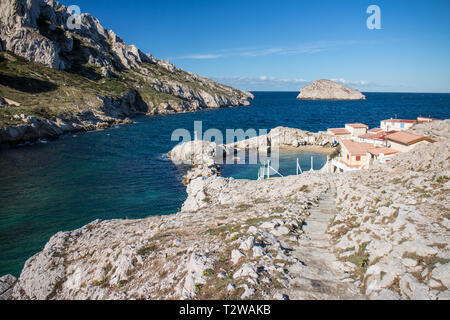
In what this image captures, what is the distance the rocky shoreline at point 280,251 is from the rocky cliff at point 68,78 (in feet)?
203

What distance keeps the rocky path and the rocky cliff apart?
69.4 metres

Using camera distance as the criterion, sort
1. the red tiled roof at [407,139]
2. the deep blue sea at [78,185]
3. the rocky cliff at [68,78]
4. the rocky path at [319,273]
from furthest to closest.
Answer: the rocky cliff at [68,78] → the red tiled roof at [407,139] → the deep blue sea at [78,185] → the rocky path at [319,273]

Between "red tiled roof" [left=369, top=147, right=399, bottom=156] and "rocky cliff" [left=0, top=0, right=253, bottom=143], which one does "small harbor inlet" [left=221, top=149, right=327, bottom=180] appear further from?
"rocky cliff" [left=0, top=0, right=253, bottom=143]

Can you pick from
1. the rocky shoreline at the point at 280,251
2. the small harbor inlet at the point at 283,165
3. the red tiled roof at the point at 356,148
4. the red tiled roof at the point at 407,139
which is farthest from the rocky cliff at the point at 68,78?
the red tiled roof at the point at 407,139

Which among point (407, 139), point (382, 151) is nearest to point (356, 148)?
point (382, 151)

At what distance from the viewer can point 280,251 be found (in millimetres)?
10062

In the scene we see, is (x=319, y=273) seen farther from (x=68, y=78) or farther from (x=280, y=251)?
(x=68, y=78)

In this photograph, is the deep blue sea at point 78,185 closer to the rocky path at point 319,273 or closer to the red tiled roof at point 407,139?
the red tiled roof at point 407,139

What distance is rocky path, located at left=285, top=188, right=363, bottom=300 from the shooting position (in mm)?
7754

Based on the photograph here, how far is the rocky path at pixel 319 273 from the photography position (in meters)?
7.75
